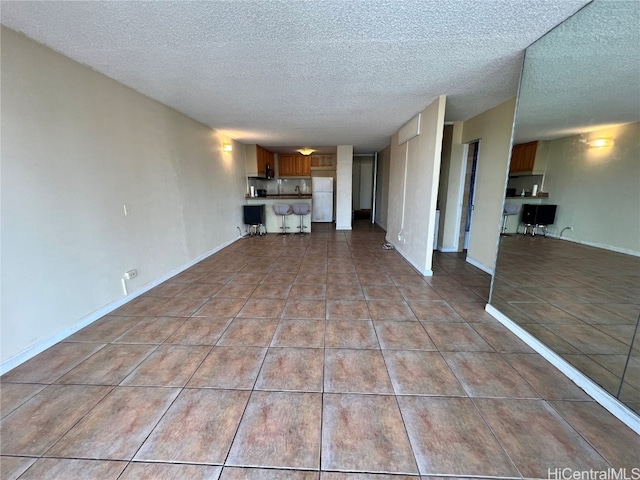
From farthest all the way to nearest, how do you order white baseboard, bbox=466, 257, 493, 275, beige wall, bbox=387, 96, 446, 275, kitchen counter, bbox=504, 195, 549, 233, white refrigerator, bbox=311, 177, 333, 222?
1. white refrigerator, bbox=311, 177, 333, 222
2. white baseboard, bbox=466, 257, 493, 275
3. beige wall, bbox=387, 96, 446, 275
4. kitchen counter, bbox=504, 195, 549, 233

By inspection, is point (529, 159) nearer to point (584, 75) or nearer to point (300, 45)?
point (584, 75)

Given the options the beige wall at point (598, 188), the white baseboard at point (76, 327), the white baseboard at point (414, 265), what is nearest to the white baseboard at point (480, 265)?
the white baseboard at point (414, 265)

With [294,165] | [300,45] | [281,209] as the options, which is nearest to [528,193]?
[300,45]

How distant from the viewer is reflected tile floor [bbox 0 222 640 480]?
121 cm

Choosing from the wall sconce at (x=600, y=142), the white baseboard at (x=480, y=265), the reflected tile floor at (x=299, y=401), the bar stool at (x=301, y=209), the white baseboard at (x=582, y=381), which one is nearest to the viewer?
the reflected tile floor at (x=299, y=401)

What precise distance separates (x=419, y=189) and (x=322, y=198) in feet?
17.2

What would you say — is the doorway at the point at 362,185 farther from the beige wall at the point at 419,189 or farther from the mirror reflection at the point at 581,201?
the mirror reflection at the point at 581,201

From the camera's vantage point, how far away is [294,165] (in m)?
8.89

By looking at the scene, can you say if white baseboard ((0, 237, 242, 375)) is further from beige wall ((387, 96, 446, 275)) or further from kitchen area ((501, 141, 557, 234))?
kitchen area ((501, 141, 557, 234))

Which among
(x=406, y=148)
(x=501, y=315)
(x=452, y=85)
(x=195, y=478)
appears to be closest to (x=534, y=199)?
(x=501, y=315)

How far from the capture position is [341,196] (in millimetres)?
7547

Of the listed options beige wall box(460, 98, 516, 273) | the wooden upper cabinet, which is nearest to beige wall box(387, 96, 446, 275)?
beige wall box(460, 98, 516, 273)

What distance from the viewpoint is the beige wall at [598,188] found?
1.63 meters

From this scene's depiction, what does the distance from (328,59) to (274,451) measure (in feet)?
9.47
